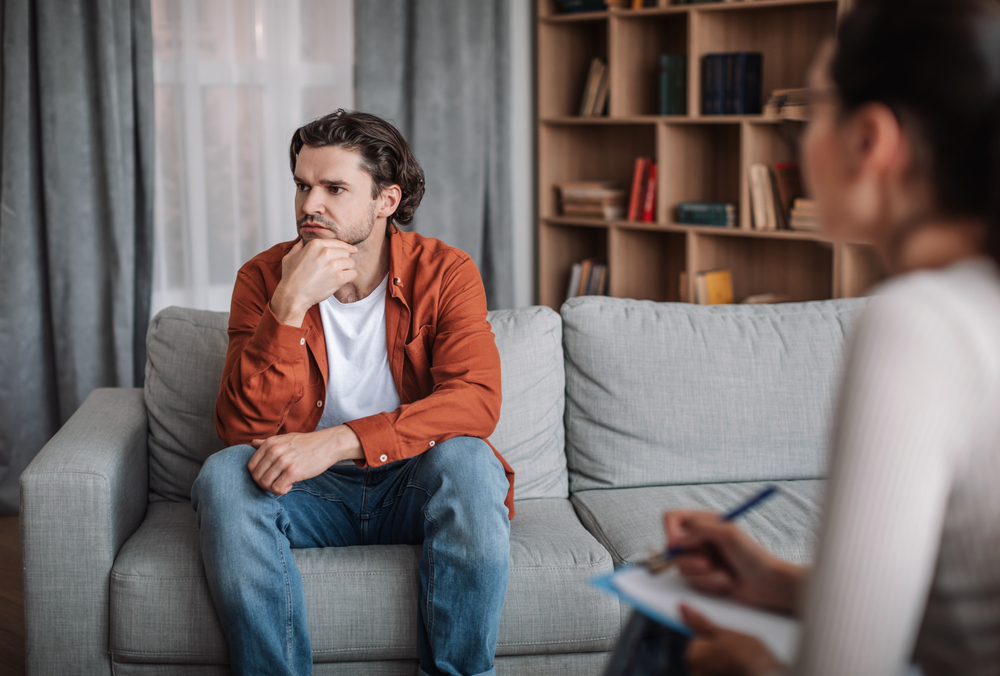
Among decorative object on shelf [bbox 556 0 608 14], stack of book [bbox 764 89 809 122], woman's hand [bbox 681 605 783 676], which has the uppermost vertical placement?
decorative object on shelf [bbox 556 0 608 14]

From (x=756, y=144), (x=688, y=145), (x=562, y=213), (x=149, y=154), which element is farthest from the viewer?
(x=562, y=213)

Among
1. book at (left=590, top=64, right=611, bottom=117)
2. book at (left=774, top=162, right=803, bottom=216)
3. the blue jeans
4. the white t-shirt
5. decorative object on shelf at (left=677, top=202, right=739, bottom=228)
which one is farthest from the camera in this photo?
book at (left=590, top=64, right=611, bottom=117)

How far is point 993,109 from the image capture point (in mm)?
559

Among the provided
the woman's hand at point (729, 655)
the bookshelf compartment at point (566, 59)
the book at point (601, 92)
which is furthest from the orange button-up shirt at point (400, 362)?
the bookshelf compartment at point (566, 59)

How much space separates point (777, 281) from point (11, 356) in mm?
2693

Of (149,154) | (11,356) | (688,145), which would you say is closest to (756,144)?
(688,145)

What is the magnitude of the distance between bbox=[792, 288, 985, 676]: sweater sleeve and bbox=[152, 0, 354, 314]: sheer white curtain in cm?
274

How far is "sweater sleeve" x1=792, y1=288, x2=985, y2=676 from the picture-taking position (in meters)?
0.53

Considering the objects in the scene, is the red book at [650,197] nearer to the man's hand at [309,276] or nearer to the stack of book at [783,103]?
the stack of book at [783,103]

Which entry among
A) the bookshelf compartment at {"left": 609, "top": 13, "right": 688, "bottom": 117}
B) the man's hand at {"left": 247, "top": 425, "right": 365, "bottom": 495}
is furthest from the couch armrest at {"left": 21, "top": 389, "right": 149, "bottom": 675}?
the bookshelf compartment at {"left": 609, "top": 13, "right": 688, "bottom": 117}

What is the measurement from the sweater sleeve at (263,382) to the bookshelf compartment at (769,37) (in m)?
2.11

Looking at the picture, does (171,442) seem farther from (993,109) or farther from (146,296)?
(993,109)

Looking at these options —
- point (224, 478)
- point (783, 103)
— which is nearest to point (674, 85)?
point (783, 103)

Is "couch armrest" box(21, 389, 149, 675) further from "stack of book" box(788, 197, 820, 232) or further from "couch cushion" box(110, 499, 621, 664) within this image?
"stack of book" box(788, 197, 820, 232)
